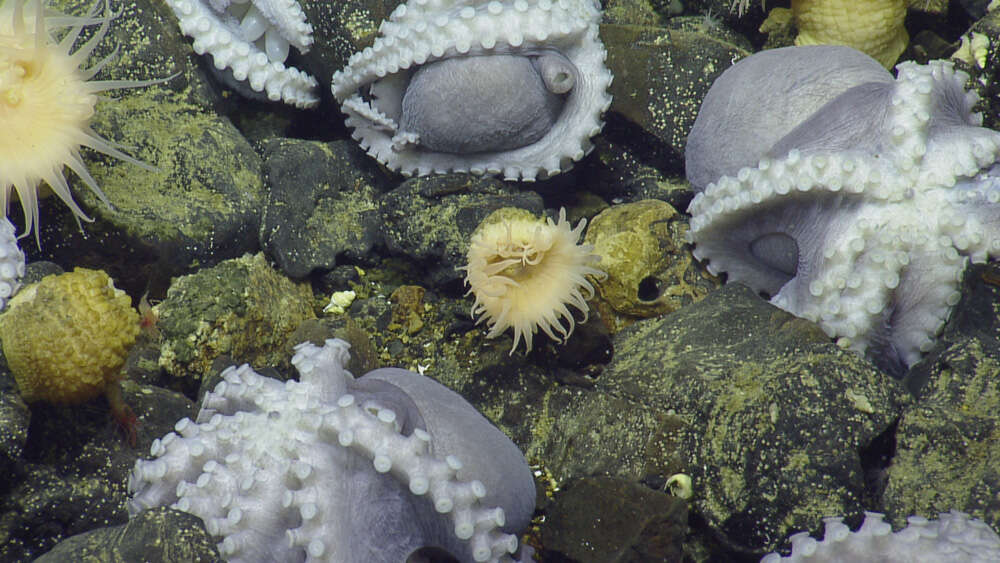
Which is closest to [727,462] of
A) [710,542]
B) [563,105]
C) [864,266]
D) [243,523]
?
[710,542]

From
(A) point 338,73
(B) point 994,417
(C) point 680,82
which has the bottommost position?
(B) point 994,417

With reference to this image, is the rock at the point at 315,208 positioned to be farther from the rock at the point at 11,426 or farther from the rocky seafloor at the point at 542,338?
the rock at the point at 11,426

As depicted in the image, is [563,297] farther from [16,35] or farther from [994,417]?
[16,35]

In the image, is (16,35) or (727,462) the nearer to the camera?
(727,462)

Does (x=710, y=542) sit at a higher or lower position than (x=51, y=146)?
lower

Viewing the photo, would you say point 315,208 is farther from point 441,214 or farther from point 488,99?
point 488,99

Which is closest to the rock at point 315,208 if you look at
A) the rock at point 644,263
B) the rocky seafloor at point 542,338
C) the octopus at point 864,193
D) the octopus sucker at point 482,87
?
the rocky seafloor at point 542,338
